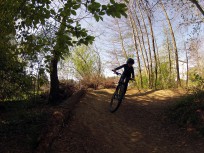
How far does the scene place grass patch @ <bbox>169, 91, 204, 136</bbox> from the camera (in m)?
8.32

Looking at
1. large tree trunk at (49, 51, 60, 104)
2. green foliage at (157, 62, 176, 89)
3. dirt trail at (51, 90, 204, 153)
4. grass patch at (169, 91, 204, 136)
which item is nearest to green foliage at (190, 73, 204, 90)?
grass patch at (169, 91, 204, 136)

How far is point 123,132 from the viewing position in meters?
8.17

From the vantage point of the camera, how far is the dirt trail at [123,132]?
271 inches

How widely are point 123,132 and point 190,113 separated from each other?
258 cm

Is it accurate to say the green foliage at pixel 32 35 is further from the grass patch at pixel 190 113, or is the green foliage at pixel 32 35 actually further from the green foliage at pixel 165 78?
the green foliage at pixel 165 78

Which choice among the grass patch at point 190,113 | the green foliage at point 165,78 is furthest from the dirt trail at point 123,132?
the green foliage at point 165,78

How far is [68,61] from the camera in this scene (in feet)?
56.7

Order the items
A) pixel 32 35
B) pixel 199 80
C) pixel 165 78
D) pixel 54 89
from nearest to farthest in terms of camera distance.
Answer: pixel 32 35, pixel 199 80, pixel 54 89, pixel 165 78

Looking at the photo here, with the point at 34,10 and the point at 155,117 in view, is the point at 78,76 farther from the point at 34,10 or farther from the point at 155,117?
the point at 34,10

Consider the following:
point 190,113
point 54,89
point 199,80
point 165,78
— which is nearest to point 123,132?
point 190,113

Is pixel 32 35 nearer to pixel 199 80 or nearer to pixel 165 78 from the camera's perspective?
pixel 199 80

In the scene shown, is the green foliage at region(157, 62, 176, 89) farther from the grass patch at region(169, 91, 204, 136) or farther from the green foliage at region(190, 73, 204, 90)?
the grass patch at region(169, 91, 204, 136)

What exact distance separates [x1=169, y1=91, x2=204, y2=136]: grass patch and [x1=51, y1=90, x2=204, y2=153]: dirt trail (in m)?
0.33

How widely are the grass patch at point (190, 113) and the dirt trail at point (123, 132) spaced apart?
1.08 ft
